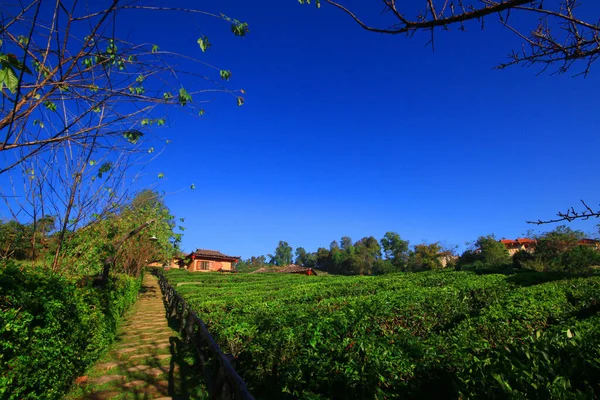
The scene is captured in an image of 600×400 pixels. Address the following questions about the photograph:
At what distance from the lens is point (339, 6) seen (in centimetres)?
167

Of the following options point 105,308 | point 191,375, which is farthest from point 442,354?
point 105,308

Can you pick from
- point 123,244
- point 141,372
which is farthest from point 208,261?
point 141,372

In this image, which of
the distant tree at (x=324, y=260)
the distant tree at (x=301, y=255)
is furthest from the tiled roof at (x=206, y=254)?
the distant tree at (x=301, y=255)

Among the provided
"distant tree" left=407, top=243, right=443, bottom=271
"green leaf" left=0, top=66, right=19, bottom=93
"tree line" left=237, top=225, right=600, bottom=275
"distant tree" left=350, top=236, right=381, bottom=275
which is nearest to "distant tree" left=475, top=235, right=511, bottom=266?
"tree line" left=237, top=225, right=600, bottom=275

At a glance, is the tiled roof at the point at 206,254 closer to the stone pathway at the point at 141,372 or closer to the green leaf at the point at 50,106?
the stone pathway at the point at 141,372

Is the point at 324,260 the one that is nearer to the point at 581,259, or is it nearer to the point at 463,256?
the point at 463,256

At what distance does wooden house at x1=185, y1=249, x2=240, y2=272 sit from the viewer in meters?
47.0

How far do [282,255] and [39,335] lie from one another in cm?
14182

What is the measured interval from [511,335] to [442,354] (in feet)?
8.62

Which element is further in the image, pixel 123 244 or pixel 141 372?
pixel 123 244

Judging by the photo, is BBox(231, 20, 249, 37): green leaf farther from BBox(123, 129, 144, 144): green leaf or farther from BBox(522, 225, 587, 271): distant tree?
BBox(522, 225, 587, 271): distant tree

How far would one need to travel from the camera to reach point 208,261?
4881 centimetres

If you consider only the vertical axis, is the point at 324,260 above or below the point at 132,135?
below

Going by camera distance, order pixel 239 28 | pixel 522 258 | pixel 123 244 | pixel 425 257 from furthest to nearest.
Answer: pixel 425 257, pixel 522 258, pixel 123 244, pixel 239 28
